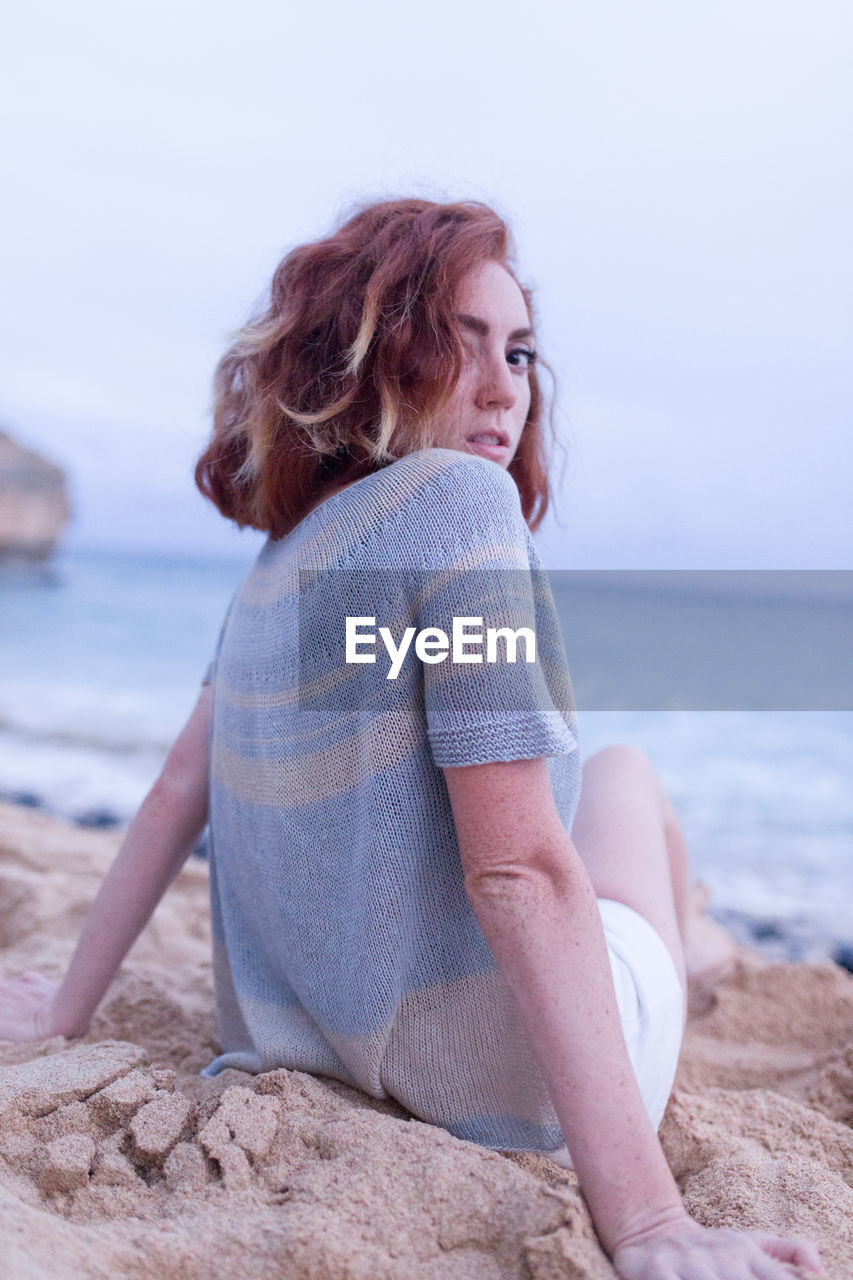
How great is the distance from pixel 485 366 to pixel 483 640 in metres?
0.54

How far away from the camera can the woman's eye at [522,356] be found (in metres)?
1.55

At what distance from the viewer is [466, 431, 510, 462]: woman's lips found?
1.49m

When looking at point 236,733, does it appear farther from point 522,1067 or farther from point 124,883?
point 522,1067

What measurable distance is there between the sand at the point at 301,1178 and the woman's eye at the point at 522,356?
110cm

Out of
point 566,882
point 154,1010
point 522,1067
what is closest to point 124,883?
point 154,1010

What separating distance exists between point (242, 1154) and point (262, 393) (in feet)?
3.35

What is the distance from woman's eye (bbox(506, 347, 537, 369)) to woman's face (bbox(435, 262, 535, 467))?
0.03 m

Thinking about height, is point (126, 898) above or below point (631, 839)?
below

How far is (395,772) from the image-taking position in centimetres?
120

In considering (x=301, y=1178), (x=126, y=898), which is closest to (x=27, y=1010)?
(x=126, y=898)

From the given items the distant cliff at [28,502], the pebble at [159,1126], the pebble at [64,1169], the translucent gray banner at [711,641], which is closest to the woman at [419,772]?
the pebble at [159,1126]

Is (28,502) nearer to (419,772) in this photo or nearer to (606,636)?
(606,636)

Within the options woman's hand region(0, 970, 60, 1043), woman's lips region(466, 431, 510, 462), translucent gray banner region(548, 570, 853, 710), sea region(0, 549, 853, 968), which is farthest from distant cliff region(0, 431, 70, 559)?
woman's lips region(466, 431, 510, 462)

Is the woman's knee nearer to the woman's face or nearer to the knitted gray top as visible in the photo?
the knitted gray top
